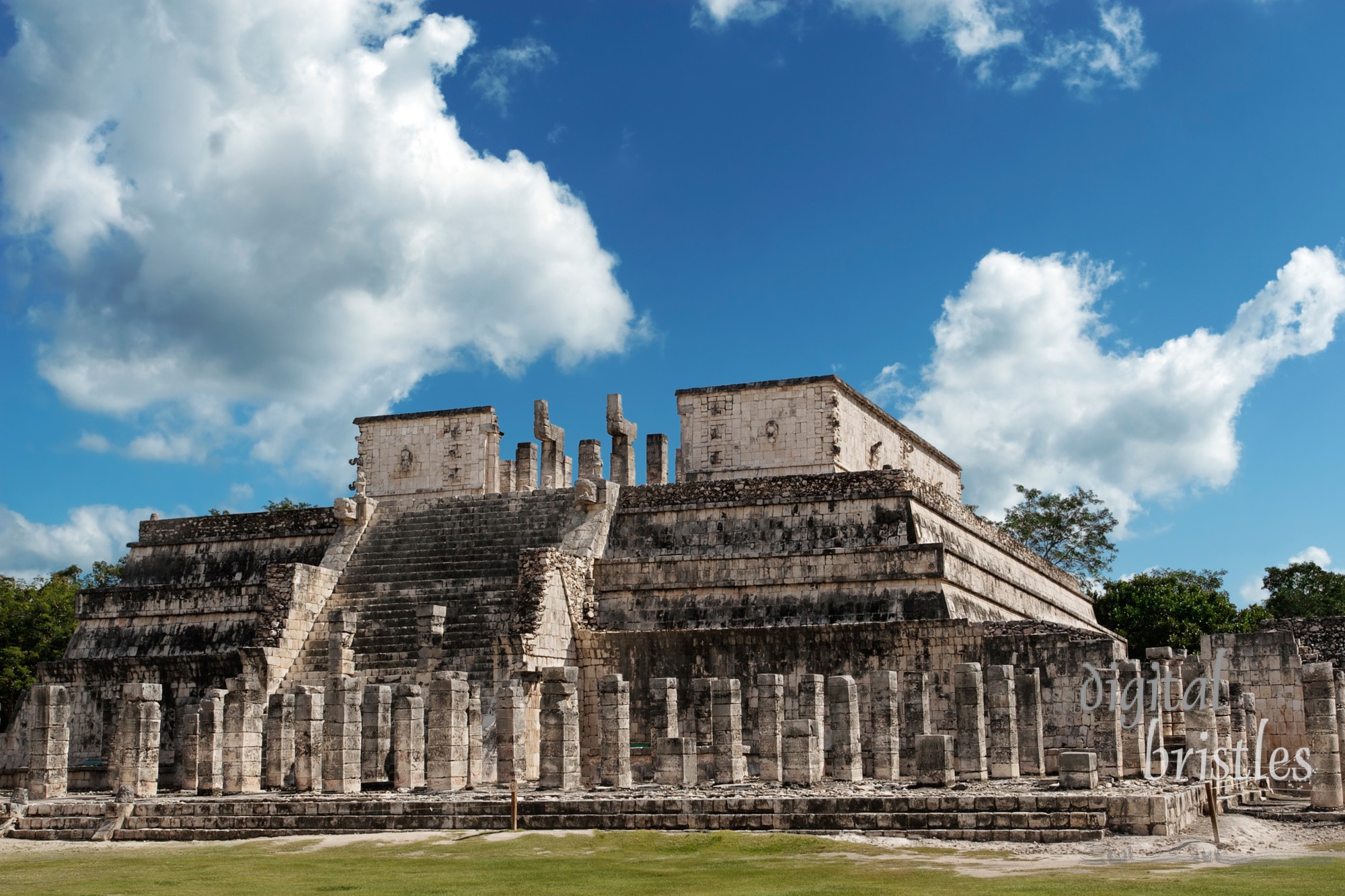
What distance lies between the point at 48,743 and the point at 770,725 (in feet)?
36.3

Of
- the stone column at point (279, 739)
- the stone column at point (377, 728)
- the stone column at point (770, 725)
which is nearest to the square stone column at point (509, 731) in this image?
the stone column at point (377, 728)

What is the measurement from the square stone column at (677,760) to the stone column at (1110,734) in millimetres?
5332

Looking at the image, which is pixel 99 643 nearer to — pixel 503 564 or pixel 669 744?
pixel 503 564

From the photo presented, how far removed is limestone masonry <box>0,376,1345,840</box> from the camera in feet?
57.7

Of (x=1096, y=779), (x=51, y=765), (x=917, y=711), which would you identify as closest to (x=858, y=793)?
(x=1096, y=779)

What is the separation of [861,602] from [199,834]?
11742mm

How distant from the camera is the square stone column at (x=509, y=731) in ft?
61.0

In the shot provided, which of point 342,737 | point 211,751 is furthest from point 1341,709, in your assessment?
point 211,751

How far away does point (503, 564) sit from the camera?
1038 inches

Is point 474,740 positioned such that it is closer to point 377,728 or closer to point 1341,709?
point 377,728

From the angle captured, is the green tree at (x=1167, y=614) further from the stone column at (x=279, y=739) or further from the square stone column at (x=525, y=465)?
the stone column at (x=279, y=739)

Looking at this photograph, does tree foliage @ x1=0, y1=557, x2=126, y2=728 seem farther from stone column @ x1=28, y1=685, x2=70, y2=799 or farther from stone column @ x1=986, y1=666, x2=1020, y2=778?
stone column @ x1=986, y1=666, x2=1020, y2=778

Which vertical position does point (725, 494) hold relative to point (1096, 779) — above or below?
above

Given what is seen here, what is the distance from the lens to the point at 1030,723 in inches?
755
